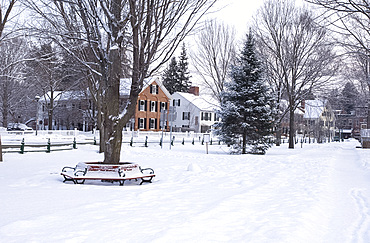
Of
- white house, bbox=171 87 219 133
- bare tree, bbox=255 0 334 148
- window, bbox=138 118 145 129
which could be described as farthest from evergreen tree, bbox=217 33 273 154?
white house, bbox=171 87 219 133

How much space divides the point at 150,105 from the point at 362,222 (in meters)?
55.7

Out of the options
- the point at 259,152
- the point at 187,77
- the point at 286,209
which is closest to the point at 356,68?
the point at 259,152

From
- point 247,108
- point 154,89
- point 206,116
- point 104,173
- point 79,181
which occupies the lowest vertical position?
point 79,181

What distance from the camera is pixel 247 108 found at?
2561 centimetres

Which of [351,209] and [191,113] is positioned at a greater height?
[191,113]

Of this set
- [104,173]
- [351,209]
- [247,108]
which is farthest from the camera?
[247,108]

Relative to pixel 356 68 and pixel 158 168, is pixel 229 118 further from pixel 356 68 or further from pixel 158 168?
pixel 356 68

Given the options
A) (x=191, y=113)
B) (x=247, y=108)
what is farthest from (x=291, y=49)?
(x=191, y=113)

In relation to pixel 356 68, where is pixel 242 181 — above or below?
below

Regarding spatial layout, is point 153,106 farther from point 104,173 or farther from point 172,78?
point 104,173

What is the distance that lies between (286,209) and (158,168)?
835cm

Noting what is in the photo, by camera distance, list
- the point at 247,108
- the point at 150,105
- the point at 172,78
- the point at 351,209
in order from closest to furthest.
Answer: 1. the point at 351,209
2. the point at 247,108
3. the point at 150,105
4. the point at 172,78

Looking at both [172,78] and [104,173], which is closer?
[104,173]

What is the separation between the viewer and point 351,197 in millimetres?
9625
